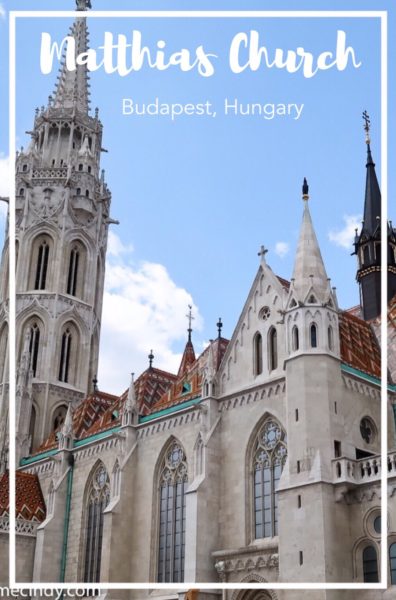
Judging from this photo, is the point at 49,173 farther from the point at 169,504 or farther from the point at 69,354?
the point at 169,504

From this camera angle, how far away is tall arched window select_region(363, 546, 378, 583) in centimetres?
2203

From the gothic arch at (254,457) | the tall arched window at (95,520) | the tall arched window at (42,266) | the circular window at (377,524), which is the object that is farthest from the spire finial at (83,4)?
the circular window at (377,524)

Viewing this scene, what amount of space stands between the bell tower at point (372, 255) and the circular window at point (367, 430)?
10132 mm

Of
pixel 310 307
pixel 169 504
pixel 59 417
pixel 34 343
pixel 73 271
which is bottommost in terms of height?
pixel 169 504

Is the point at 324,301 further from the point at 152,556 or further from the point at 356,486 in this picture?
the point at 152,556

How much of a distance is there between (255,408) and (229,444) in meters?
1.79

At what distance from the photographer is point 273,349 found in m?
28.5

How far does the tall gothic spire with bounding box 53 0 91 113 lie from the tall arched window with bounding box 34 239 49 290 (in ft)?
36.6

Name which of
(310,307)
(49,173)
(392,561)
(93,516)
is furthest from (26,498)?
(49,173)

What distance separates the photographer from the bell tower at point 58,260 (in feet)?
146

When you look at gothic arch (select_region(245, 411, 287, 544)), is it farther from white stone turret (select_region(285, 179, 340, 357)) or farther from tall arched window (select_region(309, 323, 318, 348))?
tall arched window (select_region(309, 323, 318, 348))

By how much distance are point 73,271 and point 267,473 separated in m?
24.8

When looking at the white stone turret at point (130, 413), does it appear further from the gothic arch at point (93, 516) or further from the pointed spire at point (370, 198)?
the pointed spire at point (370, 198)

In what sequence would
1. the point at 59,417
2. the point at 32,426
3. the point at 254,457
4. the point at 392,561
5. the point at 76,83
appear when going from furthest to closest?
the point at 76,83
the point at 59,417
the point at 32,426
the point at 254,457
the point at 392,561
